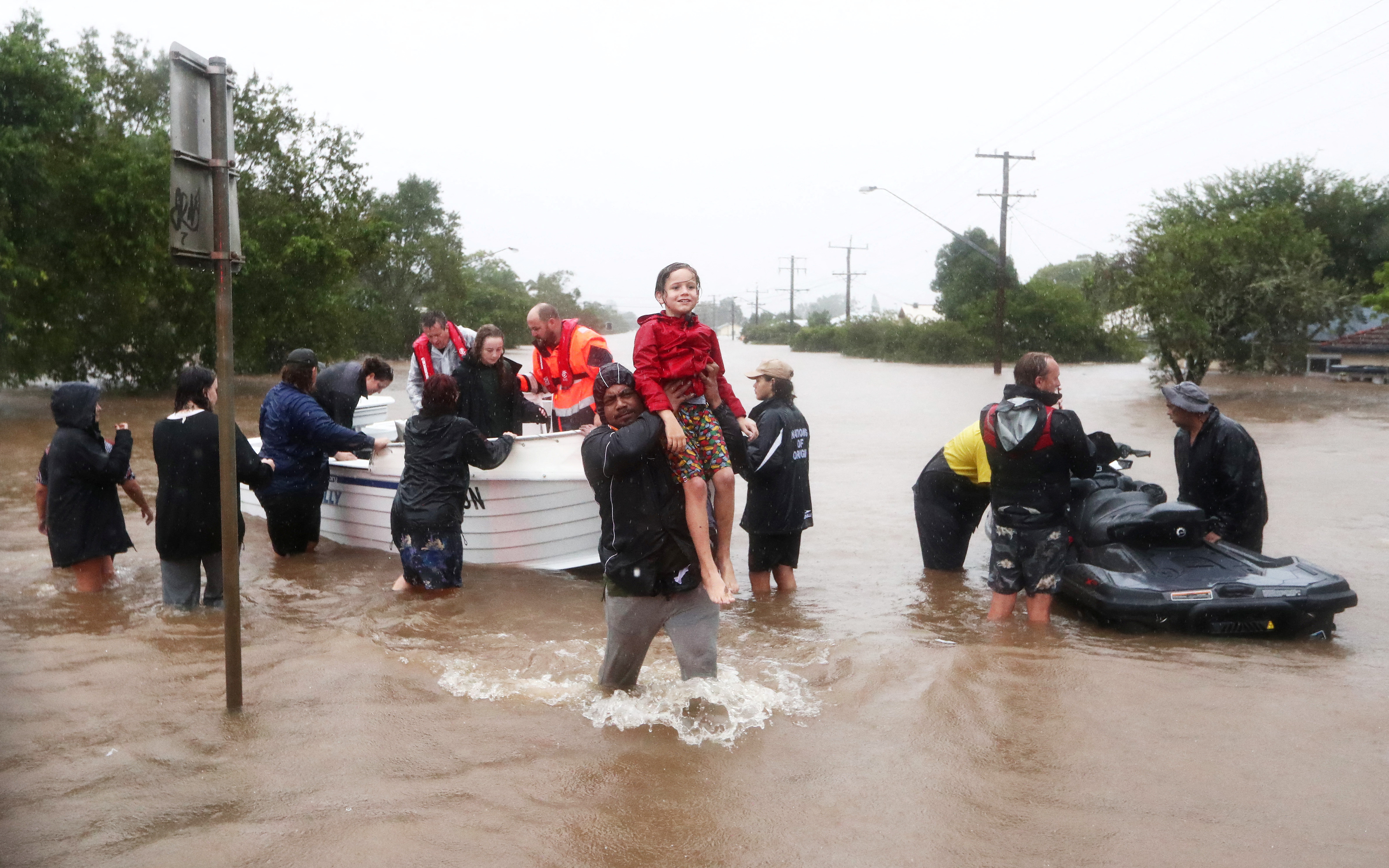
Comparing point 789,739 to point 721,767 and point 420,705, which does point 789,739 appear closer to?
point 721,767

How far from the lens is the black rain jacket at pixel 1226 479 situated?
6.70 metres

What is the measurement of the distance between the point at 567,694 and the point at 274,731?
49.8 inches

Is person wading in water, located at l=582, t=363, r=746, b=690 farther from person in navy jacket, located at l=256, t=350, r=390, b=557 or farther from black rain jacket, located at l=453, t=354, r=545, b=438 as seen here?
black rain jacket, located at l=453, t=354, r=545, b=438

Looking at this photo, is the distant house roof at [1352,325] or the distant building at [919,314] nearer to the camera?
the distant house roof at [1352,325]

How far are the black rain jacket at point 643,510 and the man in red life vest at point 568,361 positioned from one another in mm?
3623

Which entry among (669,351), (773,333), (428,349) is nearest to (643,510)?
(669,351)

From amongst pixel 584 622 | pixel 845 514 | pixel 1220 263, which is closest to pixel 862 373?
pixel 1220 263

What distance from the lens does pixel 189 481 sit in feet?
20.7

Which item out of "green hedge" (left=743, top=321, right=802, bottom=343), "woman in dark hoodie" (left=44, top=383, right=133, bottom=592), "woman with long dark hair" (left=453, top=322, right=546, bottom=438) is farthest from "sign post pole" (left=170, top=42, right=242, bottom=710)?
"green hedge" (left=743, top=321, right=802, bottom=343)

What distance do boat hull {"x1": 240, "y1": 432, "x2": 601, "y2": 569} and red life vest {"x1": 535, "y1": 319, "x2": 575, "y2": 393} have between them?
2.86 ft

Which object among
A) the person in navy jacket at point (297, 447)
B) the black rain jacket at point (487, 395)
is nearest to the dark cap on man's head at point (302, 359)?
the person in navy jacket at point (297, 447)

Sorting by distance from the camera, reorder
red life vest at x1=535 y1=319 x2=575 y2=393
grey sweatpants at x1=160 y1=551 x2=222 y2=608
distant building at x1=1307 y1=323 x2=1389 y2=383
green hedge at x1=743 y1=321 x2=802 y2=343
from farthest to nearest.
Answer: green hedge at x1=743 y1=321 x2=802 y2=343, distant building at x1=1307 y1=323 x2=1389 y2=383, red life vest at x1=535 y1=319 x2=575 y2=393, grey sweatpants at x1=160 y1=551 x2=222 y2=608

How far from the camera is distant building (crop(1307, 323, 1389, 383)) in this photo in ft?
110

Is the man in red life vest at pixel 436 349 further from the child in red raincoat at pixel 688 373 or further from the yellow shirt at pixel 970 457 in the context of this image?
the child in red raincoat at pixel 688 373
